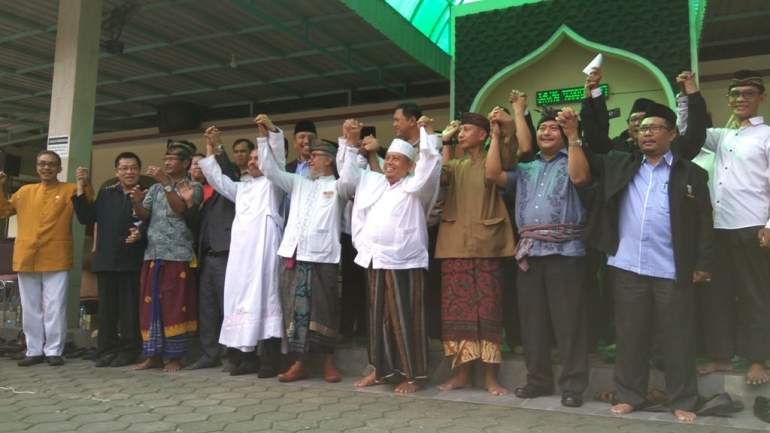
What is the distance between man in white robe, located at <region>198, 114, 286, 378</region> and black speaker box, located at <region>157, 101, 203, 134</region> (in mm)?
7330

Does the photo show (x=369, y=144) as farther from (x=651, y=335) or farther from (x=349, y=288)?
(x=651, y=335)

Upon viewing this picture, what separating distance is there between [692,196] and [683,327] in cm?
70

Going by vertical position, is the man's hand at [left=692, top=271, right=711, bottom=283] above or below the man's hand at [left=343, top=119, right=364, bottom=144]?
below

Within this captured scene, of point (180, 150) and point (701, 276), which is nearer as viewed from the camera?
point (701, 276)

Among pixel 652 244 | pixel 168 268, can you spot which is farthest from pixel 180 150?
pixel 652 244

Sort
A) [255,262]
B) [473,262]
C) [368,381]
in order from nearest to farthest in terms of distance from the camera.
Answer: [473,262] → [368,381] → [255,262]

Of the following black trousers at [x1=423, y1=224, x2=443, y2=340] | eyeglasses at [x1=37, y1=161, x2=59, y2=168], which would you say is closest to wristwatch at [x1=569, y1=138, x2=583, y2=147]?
black trousers at [x1=423, y1=224, x2=443, y2=340]

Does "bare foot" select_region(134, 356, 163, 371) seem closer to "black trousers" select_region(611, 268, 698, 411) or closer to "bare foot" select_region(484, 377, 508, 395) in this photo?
"bare foot" select_region(484, 377, 508, 395)

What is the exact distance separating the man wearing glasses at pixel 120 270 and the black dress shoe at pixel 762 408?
169 inches

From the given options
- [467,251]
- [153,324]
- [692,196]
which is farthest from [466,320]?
[153,324]

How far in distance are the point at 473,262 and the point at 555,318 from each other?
2.02ft

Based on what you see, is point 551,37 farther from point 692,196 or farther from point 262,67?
point 262,67

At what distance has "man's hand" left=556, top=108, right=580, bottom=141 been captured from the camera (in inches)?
136

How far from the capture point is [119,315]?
4973 mm
